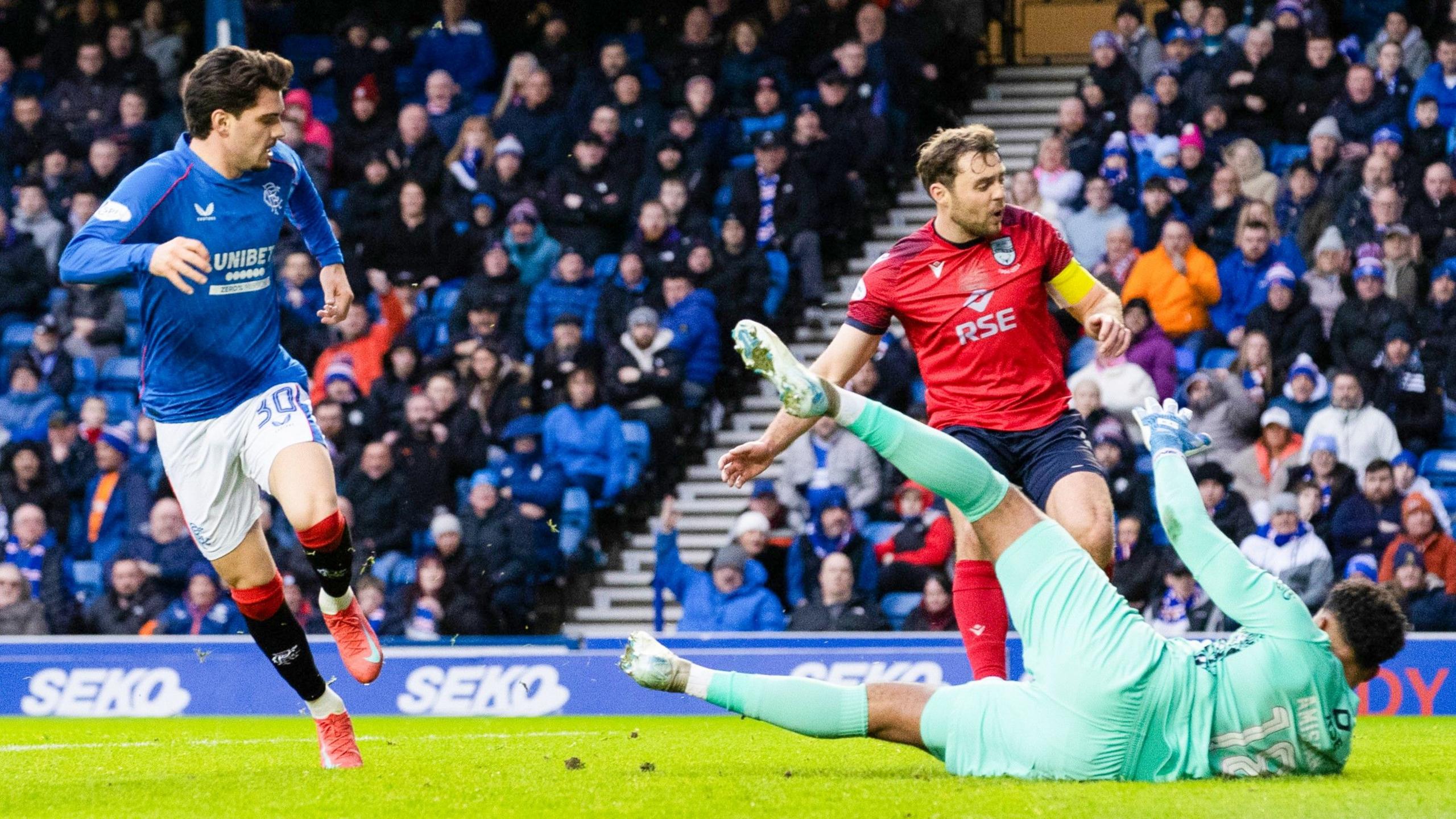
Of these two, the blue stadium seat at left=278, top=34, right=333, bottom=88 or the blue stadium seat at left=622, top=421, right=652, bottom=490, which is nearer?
the blue stadium seat at left=622, top=421, right=652, bottom=490

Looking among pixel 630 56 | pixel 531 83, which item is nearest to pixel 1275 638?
pixel 531 83

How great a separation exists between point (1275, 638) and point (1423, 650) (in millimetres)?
5910

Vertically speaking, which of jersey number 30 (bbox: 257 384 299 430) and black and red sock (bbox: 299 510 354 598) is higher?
jersey number 30 (bbox: 257 384 299 430)

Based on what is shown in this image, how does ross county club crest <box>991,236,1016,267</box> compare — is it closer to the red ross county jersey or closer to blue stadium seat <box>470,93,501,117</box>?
the red ross county jersey

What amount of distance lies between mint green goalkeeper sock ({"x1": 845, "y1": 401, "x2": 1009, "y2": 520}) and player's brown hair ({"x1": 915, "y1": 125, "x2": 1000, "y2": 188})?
6.01 ft

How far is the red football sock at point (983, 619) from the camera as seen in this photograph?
7.46m

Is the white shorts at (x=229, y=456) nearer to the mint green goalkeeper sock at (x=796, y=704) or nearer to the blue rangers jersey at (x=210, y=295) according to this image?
the blue rangers jersey at (x=210, y=295)

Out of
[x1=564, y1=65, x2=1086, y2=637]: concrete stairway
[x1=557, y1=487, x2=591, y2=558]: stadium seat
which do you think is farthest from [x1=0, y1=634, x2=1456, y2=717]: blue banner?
[x1=557, y1=487, x2=591, y2=558]: stadium seat

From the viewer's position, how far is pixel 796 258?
15320 mm

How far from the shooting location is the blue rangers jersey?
7.21m

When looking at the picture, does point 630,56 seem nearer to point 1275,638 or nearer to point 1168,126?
point 1168,126

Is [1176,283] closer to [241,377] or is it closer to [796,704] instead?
[241,377]

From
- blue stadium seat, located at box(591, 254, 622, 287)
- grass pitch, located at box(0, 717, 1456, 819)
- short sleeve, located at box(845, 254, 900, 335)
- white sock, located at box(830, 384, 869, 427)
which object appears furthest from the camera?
blue stadium seat, located at box(591, 254, 622, 287)

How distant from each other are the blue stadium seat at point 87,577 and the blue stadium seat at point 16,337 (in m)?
2.62
